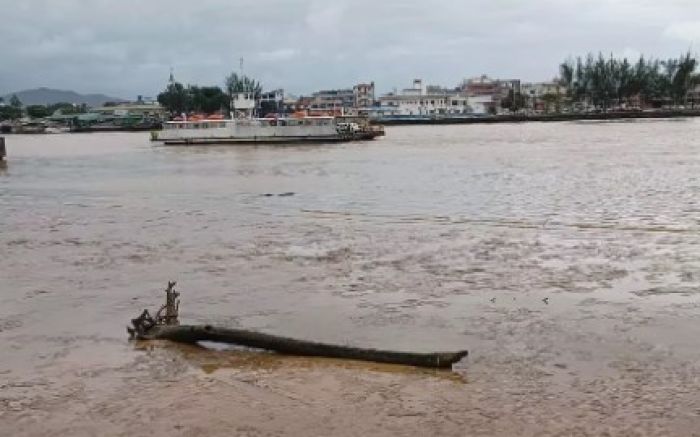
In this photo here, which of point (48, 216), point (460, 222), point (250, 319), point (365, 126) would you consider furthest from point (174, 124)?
point (250, 319)

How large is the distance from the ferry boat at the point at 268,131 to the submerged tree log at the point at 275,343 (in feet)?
248

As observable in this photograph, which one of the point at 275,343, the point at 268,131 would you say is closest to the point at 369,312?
the point at 275,343

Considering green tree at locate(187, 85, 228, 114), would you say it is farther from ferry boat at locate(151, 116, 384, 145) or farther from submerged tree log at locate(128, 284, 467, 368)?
submerged tree log at locate(128, 284, 467, 368)

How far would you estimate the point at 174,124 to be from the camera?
9675cm

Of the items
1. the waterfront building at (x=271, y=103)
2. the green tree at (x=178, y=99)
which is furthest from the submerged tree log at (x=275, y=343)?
the green tree at (x=178, y=99)

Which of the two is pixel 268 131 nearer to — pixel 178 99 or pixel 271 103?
pixel 271 103

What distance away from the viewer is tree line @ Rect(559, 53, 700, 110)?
562 ft

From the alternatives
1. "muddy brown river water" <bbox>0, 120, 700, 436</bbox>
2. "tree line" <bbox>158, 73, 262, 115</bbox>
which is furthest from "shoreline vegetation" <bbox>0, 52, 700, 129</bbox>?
"muddy brown river water" <bbox>0, 120, 700, 436</bbox>

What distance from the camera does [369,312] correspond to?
1246 cm

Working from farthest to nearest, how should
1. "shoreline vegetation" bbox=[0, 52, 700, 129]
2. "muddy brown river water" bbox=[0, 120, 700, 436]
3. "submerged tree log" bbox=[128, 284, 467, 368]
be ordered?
"shoreline vegetation" bbox=[0, 52, 700, 129], "submerged tree log" bbox=[128, 284, 467, 368], "muddy brown river water" bbox=[0, 120, 700, 436]

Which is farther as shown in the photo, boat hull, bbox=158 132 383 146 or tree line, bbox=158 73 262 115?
tree line, bbox=158 73 262 115

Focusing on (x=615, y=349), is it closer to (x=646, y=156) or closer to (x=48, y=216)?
(x=48, y=216)

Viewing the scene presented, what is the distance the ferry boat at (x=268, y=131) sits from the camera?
8625 centimetres

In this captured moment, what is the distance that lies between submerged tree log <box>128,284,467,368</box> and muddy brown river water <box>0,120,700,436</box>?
14 cm
